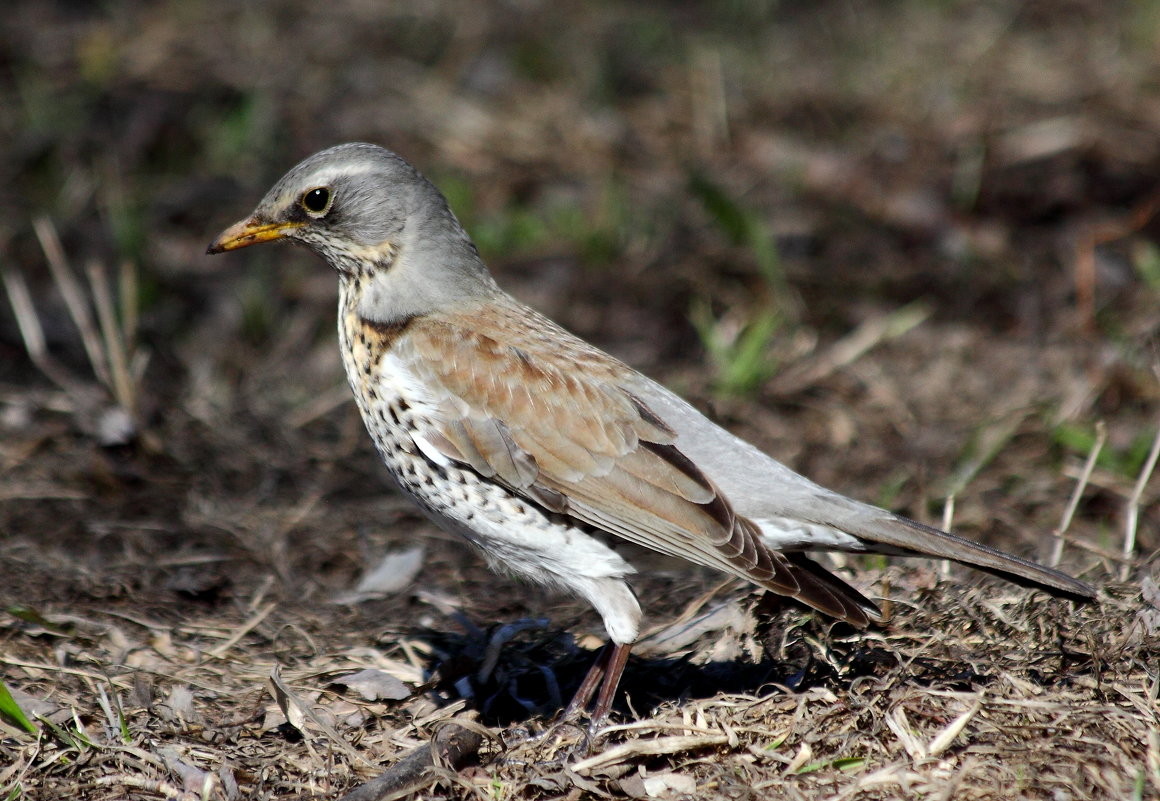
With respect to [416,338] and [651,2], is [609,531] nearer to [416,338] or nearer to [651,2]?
[416,338]

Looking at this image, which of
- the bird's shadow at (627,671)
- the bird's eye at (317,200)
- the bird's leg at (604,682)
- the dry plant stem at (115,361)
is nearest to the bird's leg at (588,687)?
the bird's leg at (604,682)

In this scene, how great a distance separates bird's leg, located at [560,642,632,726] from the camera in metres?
3.86

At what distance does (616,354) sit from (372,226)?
105 inches

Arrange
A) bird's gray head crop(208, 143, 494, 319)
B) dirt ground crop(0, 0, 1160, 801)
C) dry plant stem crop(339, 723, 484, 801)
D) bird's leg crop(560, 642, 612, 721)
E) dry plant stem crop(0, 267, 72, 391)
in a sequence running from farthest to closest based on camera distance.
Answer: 1. dry plant stem crop(0, 267, 72, 391)
2. bird's gray head crop(208, 143, 494, 319)
3. bird's leg crop(560, 642, 612, 721)
4. dirt ground crop(0, 0, 1160, 801)
5. dry plant stem crop(339, 723, 484, 801)

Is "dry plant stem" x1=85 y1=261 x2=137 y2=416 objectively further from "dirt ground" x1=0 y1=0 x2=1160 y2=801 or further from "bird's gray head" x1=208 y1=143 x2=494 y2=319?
"bird's gray head" x1=208 y1=143 x2=494 y2=319

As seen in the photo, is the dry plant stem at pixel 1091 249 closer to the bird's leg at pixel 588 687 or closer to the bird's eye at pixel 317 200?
the bird's leg at pixel 588 687

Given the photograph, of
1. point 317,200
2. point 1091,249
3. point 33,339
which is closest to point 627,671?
point 317,200

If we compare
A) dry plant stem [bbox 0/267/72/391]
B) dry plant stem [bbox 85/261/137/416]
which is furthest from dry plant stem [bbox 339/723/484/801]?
dry plant stem [bbox 0/267/72/391]

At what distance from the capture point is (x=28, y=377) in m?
6.47

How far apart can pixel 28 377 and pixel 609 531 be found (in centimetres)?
395

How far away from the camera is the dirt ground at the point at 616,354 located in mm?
3615

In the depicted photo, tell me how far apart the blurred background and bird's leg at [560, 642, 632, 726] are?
1.03 m

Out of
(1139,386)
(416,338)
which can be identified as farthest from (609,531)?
(1139,386)

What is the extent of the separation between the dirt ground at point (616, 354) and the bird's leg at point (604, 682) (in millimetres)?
123
